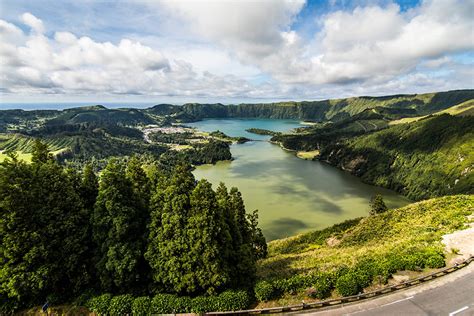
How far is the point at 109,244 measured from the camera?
76.7ft

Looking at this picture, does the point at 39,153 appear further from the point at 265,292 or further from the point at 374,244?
the point at 374,244

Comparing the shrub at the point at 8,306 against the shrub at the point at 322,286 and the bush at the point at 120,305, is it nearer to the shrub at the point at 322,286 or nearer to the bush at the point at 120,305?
the bush at the point at 120,305

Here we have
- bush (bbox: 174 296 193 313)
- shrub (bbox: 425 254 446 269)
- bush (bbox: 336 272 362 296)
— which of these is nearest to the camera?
bush (bbox: 174 296 193 313)

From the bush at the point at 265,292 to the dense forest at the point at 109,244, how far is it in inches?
40.5

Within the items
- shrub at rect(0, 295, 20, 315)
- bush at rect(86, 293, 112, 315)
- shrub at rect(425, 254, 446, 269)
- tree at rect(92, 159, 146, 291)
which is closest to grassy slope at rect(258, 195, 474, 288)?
shrub at rect(425, 254, 446, 269)

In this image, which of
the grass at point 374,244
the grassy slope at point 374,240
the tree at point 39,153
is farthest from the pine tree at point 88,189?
the grassy slope at point 374,240

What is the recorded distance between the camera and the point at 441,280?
72.4 ft

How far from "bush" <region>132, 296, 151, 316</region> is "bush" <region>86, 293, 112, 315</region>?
233cm

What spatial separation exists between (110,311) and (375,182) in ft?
465

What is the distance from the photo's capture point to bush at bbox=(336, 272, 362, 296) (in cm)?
2041

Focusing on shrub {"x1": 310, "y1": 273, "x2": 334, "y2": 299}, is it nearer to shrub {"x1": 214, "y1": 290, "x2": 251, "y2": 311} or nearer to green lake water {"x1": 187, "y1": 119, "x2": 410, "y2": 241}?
shrub {"x1": 214, "y1": 290, "x2": 251, "y2": 311}

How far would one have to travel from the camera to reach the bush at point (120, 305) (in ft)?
67.1

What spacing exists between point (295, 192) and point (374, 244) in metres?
74.2

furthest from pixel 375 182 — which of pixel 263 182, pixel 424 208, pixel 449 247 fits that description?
pixel 449 247
